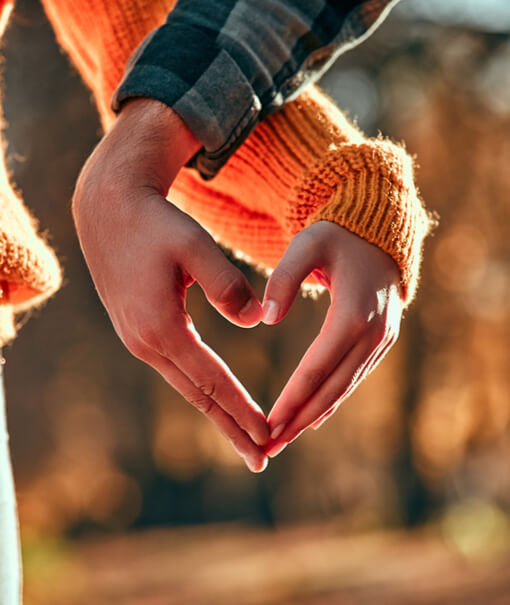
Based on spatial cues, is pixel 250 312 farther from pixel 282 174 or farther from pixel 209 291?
pixel 282 174

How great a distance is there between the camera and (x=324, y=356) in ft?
2.46

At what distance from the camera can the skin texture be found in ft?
2.36

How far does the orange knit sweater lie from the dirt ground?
5412mm

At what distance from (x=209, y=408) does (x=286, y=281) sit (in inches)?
6.2

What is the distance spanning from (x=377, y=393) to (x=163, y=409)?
2711 millimetres

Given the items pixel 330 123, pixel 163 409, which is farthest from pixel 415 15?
pixel 330 123

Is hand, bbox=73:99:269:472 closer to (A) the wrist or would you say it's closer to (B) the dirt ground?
(A) the wrist

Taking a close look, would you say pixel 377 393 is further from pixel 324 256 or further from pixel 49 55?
pixel 324 256

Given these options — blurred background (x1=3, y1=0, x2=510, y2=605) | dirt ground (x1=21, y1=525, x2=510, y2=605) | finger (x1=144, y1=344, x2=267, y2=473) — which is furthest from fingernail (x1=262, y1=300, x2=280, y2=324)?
blurred background (x1=3, y1=0, x2=510, y2=605)

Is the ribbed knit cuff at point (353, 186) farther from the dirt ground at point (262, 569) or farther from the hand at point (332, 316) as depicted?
the dirt ground at point (262, 569)

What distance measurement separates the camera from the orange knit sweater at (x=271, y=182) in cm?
84

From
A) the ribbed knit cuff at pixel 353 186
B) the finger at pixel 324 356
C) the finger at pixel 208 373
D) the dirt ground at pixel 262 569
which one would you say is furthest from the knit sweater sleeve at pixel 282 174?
the dirt ground at pixel 262 569

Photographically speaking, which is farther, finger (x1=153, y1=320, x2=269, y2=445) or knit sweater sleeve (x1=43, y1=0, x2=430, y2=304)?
knit sweater sleeve (x1=43, y1=0, x2=430, y2=304)

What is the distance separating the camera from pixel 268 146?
3.33 feet
